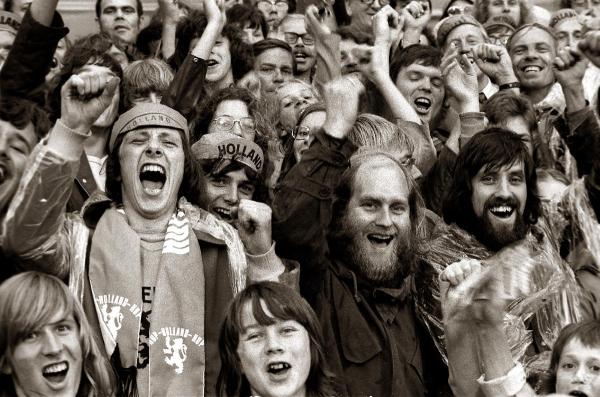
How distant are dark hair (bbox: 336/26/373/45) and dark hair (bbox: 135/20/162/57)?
3.81 feet

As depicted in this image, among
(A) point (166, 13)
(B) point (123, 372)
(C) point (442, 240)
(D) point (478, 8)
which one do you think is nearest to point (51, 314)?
(B) point (123, 372)

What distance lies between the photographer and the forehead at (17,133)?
662 cm

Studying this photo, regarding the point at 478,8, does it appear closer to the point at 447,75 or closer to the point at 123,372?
the point at 447,75

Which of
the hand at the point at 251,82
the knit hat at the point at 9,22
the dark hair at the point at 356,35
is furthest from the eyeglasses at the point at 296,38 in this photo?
the knit hat at the point at 9,22

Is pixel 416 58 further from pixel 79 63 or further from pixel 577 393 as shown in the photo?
pixel 577 393

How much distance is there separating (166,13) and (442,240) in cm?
320

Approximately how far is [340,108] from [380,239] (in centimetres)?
59

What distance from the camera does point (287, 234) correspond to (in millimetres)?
6969

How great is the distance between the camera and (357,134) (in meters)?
7.88

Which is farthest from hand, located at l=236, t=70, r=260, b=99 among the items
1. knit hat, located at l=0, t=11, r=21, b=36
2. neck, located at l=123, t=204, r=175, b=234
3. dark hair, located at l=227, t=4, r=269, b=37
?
neck, located at l=123, t=204, r=175, b=234

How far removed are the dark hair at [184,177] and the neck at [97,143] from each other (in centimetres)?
69

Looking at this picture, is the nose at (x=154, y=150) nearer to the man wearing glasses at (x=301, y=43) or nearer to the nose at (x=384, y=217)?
the nose at (x=384, y=217)

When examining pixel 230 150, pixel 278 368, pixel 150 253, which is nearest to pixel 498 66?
pixel 230 150

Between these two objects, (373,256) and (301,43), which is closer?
(373,256)
